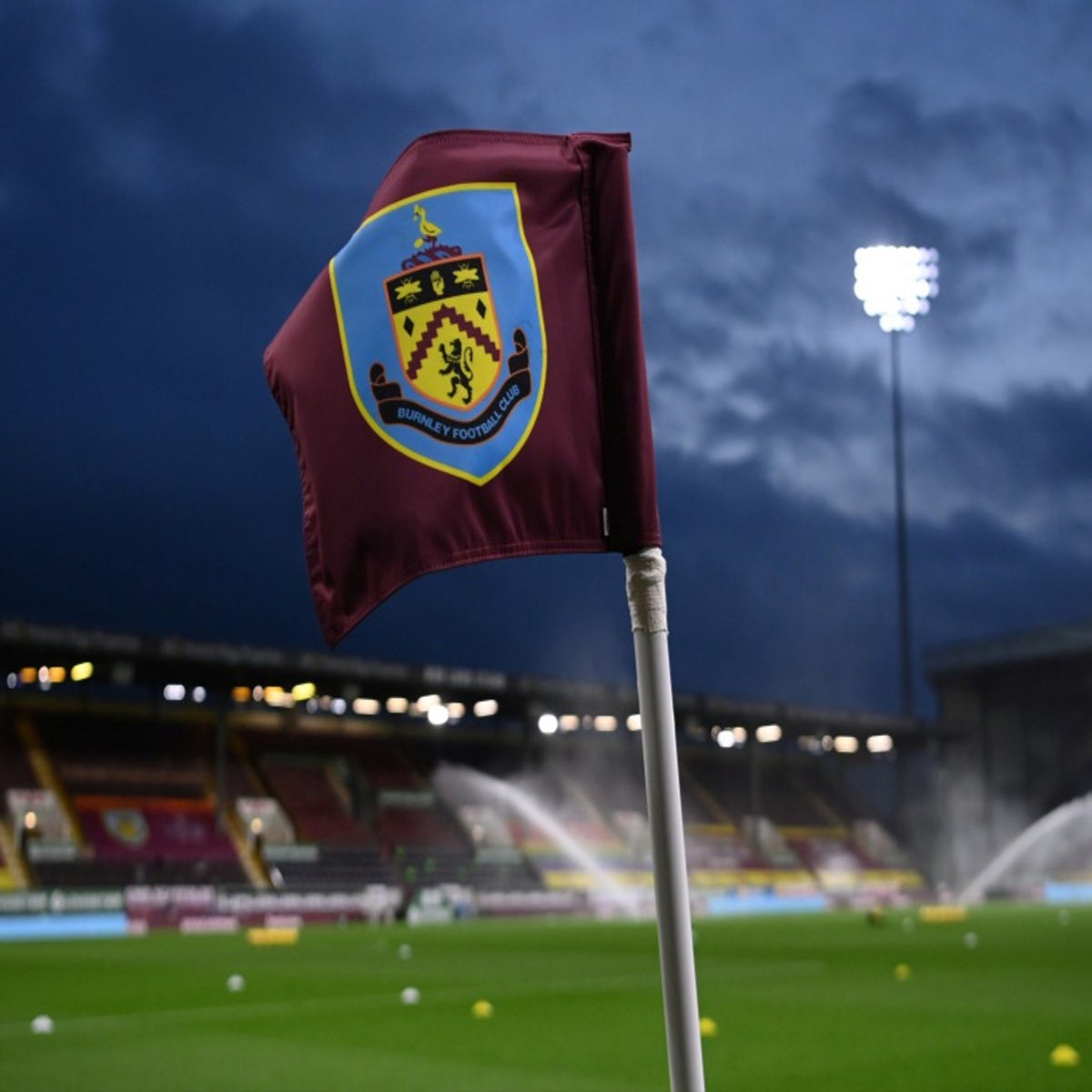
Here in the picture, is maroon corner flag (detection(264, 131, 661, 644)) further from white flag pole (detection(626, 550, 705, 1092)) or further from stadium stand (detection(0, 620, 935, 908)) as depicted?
stadium stand (detection(0, 620, 935, 908))

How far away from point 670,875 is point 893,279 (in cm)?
6476

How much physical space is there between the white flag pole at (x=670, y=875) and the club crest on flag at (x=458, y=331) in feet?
2.37

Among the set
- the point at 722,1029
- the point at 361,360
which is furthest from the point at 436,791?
the point at 361,360

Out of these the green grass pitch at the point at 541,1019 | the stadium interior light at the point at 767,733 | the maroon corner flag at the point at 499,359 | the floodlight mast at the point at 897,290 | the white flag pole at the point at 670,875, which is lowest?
the green grass pitch at the point at 541,1019

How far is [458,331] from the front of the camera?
3959mm

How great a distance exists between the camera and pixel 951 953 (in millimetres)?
22578

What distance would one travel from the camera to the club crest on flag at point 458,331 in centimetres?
393

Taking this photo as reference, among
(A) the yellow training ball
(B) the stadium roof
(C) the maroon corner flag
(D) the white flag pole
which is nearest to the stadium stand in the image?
(B) the stadium roof

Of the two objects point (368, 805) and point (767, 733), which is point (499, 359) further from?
point (767, 733)

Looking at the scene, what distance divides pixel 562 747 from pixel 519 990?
4975 centimetres

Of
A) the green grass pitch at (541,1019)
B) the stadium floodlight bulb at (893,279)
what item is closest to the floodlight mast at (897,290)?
the stadium floodlight bulb at (893,279)

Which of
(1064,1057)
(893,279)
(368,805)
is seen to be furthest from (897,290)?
(1064,1057)

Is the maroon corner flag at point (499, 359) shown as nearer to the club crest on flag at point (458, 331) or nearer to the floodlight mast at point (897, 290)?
the club crest on flag at point (458, 331)

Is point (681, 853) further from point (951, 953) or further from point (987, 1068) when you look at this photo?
point (951, 953)
